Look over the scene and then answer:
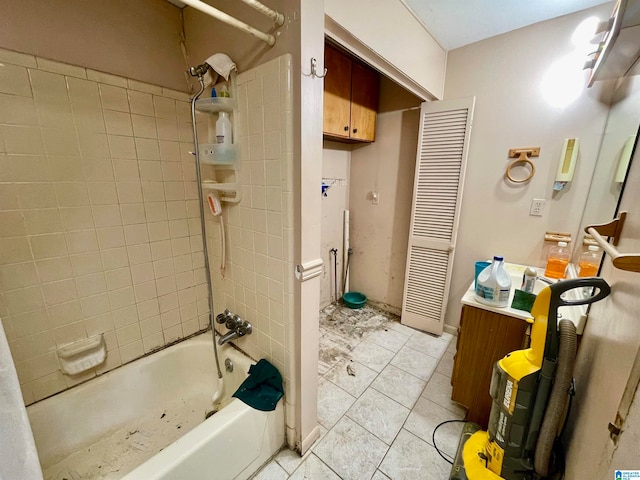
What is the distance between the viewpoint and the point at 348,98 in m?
2.03

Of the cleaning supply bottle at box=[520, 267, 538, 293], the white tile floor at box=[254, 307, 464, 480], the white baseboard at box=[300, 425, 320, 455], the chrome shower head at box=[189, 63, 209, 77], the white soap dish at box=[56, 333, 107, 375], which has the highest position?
the chrome shower head at box=[189, 63, 209, 77]

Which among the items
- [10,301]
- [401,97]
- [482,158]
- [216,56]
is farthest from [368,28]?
[10,301]

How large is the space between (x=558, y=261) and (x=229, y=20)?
7.52ft

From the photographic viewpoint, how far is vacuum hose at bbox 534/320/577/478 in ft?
2.81

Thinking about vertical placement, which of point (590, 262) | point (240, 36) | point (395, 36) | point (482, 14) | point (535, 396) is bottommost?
point (535, 396)

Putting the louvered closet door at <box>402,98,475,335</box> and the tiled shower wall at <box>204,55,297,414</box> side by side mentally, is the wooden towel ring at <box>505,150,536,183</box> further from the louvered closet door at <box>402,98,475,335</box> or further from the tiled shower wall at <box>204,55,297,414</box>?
the tiled shower wall at <box>204,55,297,414</box>

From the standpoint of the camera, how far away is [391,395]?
Result: 5.50 feet

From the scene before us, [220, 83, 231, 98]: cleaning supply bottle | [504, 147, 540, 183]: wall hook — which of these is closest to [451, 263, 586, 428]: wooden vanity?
[504, 147, 540, 183]: wall hook

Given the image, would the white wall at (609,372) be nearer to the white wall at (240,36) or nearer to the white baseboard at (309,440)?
the white baseboard at (309,440)

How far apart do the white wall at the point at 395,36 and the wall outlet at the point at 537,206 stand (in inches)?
43.1

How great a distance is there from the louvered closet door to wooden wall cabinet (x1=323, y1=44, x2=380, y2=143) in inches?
19.7

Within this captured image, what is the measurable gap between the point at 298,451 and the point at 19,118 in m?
2.01

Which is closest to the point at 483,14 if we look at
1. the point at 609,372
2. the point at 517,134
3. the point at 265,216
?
the point at 517,134

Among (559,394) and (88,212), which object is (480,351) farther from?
(88,212)
